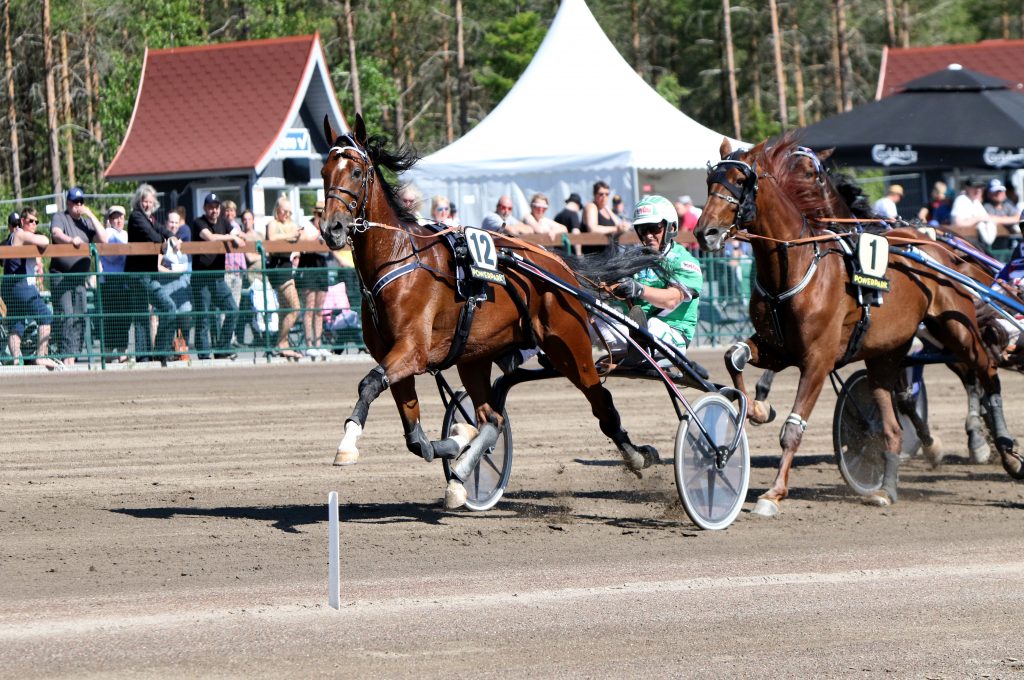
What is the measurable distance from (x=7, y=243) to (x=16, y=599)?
11241 millimetres

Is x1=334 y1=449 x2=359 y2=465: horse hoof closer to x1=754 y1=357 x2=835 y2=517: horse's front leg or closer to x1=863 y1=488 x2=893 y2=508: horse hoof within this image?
x1=754 y1=357 x2=835 y2=517: horse's front leg

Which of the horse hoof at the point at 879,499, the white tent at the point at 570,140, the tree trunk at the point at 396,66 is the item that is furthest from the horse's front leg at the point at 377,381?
the tree trunk at the point at 396,66

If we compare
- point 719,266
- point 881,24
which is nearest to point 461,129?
point 881,24

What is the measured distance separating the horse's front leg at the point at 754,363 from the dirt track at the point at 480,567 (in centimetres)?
53

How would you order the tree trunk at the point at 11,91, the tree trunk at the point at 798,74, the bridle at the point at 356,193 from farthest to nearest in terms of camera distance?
the tree trunk at the point at 798,74 < the tree trunk at the point at 11,91 < the bridle at the point at 356,193

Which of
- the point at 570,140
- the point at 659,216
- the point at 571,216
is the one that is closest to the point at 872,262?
the point at 659,216

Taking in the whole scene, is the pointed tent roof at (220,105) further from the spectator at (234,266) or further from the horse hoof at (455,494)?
the horse hoof at (455,494)

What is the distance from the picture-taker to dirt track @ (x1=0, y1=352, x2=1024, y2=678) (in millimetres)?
5344

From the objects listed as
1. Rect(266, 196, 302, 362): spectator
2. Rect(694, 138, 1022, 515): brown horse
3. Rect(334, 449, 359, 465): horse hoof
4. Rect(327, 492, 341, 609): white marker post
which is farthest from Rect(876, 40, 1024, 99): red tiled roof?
Rect(327, 492, 341, 609): white marker post

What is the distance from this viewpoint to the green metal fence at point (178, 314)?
52.1 feet

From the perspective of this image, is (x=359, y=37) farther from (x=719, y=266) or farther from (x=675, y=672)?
(x=675, y=672)

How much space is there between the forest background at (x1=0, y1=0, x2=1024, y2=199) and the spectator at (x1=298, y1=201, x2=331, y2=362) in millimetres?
16096

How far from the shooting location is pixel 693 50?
2208 inches

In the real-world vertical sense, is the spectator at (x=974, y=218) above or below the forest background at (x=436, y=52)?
below
